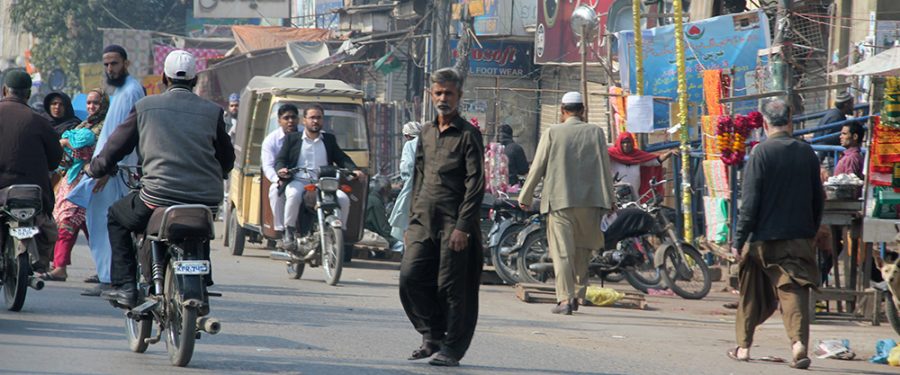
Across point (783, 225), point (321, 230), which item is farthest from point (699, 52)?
point (783, 225)

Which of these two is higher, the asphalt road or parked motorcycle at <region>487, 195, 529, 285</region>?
parked motorcycle at <region>487, 195, 529, 285</region>

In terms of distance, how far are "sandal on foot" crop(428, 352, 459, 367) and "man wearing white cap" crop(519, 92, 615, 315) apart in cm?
365

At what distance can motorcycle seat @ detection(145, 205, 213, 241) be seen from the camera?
7078mm

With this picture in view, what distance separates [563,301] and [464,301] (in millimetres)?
3902

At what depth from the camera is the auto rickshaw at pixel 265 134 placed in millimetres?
16500

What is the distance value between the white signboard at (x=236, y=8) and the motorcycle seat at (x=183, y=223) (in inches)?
1293

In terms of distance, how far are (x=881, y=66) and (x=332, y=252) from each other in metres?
5.46

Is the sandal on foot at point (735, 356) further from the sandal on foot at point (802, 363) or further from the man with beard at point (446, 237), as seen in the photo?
the man with beard at point (446, 237)

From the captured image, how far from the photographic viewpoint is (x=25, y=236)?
9297mm

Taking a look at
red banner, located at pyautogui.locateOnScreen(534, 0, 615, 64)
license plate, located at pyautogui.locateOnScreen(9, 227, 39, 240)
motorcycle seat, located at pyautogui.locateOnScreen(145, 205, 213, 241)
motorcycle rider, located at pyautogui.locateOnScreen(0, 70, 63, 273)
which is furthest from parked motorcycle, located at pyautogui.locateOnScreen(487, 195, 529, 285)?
red banner, located at pyautogui.locateOnScreen(534, 0, 615, 64)

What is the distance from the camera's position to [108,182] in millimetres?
10750

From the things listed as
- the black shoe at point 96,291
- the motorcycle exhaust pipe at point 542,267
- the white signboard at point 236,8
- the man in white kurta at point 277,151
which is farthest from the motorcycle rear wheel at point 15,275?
the white signboard at point 236,8

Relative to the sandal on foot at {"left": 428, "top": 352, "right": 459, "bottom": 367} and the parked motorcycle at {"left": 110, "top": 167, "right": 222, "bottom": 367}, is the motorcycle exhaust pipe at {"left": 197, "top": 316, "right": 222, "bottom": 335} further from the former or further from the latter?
the sandal on foot at {"left": 428, "top": 352, "right": 459, "bottom": 367}

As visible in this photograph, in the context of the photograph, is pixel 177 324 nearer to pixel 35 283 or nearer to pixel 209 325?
pixel 209 325
